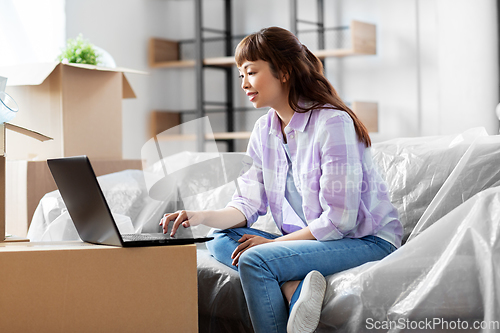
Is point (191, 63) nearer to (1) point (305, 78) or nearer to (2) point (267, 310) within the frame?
(1) point (305, 78)

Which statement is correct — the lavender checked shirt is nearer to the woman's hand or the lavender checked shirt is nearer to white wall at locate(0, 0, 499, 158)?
the woman's hand

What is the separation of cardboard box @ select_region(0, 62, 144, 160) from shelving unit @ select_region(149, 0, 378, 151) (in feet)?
4.91

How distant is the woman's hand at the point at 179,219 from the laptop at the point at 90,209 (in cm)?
2

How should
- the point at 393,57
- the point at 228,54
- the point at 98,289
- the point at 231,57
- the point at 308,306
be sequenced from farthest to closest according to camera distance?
the point at 228,54
the point at 231,57
the point at 393,57
the point at 308,306
the point at 98,289

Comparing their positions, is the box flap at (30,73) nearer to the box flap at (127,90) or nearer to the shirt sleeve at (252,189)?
the box flap at (127,90)

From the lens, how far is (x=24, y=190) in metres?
1.54

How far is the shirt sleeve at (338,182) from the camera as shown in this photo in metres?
1.05


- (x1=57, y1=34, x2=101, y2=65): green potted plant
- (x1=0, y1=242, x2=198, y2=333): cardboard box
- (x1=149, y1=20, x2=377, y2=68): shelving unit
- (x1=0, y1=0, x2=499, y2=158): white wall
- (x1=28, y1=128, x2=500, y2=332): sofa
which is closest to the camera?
(x1=0, y1=242, x2=198, y2=333): cardboard box

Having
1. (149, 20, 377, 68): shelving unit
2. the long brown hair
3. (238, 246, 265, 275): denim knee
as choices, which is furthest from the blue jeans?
(149, 20, 377, 68): shelving unit

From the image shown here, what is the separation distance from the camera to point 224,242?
46.8 inches

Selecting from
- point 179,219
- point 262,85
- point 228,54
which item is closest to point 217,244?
point 179,219

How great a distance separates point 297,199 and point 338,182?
17 centimetres

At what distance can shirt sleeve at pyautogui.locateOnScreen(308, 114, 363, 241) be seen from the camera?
1047 mm

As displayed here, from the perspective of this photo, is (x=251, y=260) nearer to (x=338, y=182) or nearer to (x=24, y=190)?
(x=338, y=182)
